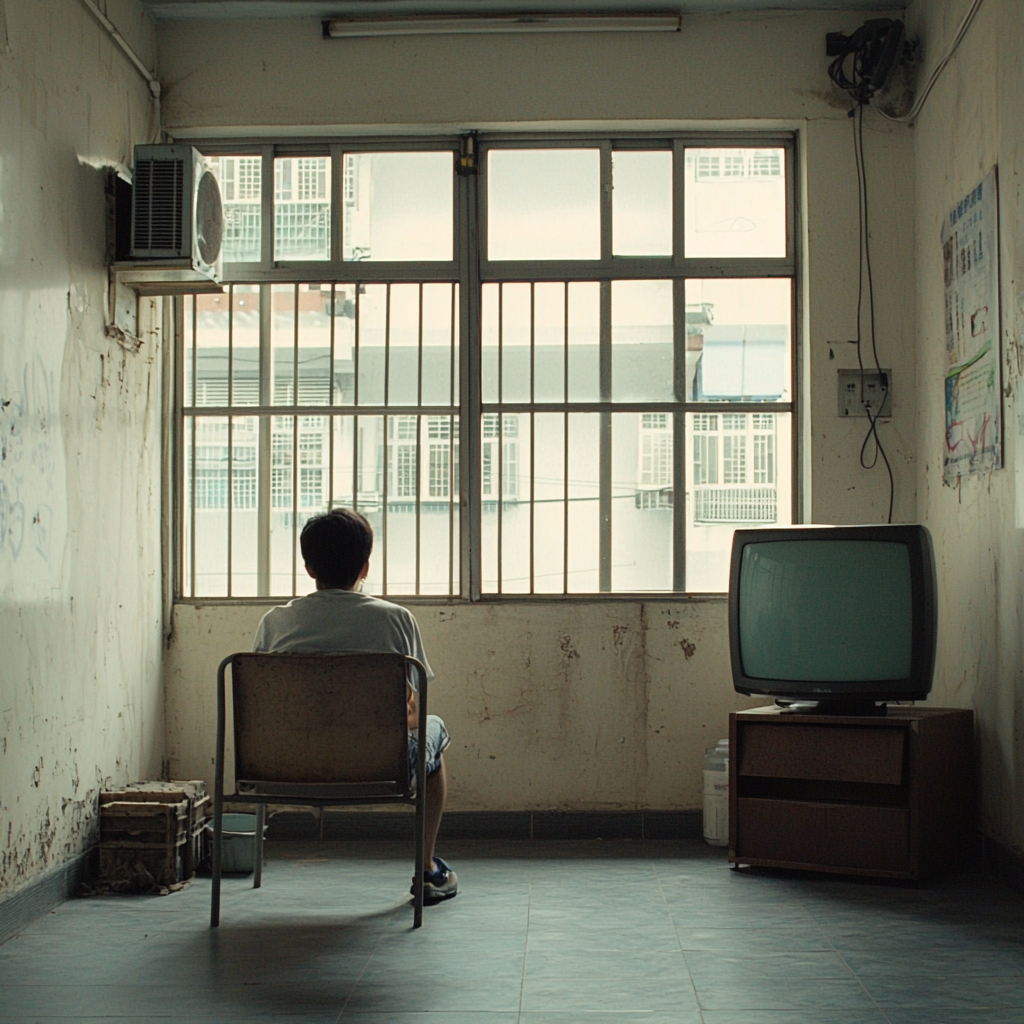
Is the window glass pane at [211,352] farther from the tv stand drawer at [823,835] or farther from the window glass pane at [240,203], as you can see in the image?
the tv stand drawer at [823,835]

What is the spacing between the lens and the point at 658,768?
4.19 meters

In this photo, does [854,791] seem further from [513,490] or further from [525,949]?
[513,490]

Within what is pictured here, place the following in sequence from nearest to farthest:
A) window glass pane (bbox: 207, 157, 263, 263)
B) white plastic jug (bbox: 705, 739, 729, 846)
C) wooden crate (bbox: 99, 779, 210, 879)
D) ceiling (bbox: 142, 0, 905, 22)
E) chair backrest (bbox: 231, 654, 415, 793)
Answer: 1. chair backrest (bbox: 231, 654, 415, 793)
2. wooden crate (bbox: 99, 779, 210, 879)
3. white plastic jug (bbox: 705, 739, 729, 846)
4. ceiling (bbox: 142, 0, 905, 22)
5. window glass pane (bbox: 207, 157, 263, 263)

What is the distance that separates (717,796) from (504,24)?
2822mm

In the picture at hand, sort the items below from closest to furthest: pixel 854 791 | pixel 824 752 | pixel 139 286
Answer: pixel 824 752 → pixel 854 791 → pixel 139 286

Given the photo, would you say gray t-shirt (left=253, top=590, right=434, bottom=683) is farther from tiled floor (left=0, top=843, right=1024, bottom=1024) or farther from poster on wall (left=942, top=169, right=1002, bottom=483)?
poster on wall (left=942, top=169, right=1002, bottom=483)

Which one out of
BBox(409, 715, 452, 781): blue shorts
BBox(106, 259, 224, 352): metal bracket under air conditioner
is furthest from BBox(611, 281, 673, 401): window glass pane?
BBox(409, 715, 452, 781): blue shorts

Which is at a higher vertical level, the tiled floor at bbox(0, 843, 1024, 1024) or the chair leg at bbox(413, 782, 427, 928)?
the chair leg at bbox(413, 782, 427, 928)

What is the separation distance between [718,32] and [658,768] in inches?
105

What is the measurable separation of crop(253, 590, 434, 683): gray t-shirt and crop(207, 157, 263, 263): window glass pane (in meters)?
1.81

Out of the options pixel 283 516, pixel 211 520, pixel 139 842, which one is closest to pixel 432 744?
pixel 139 842

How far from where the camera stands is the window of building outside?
4.27m

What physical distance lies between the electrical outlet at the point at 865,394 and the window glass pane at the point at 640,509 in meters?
0.64

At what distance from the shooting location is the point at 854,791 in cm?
361
